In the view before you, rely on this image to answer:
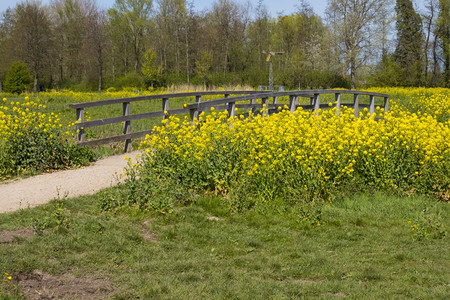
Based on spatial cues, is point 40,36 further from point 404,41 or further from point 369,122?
point 369,122

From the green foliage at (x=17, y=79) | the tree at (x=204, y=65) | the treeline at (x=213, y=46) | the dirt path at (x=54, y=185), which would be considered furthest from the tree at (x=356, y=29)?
the dirt path at (x=54, y=185)

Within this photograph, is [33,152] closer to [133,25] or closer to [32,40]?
[32,40]

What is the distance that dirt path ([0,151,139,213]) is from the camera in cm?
739

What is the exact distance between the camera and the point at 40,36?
163ft

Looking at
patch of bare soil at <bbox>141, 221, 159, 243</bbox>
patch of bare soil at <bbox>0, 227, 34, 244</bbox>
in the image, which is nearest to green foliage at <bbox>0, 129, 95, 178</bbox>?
patch of bare soil at <bbox>0, 227, 34, 244</bbox>

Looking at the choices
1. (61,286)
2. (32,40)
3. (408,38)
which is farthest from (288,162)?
(408,38)

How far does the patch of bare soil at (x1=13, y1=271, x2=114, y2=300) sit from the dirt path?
246 centimetres

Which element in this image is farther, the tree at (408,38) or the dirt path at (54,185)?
the tree at (408,38)

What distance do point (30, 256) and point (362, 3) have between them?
46.3 m

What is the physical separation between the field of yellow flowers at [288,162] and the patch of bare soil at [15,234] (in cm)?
158

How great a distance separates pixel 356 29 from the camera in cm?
4672

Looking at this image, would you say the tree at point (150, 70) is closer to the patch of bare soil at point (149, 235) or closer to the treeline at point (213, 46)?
the treeline at point (213, 46)

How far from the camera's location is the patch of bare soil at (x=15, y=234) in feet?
18.1

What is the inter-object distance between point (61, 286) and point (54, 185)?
4.01 m
